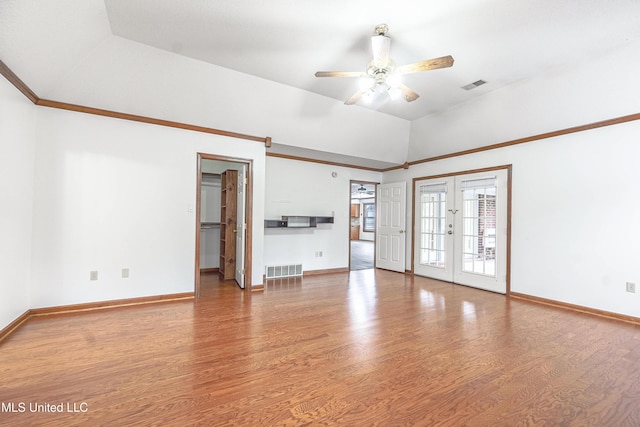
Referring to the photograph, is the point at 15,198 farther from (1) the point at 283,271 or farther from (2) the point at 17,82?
(1) the point at 283,271

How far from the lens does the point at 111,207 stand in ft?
12.0

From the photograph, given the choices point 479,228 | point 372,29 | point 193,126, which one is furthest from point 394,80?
point 479,228

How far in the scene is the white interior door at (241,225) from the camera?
471cm

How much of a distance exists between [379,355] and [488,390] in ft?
2.71

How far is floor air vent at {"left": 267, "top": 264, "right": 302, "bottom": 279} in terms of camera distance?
5.58m

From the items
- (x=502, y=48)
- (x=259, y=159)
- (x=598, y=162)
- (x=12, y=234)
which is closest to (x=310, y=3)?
(x=502, y=48)

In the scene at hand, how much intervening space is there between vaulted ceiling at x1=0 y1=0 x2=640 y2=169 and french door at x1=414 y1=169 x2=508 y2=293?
1.75 meters

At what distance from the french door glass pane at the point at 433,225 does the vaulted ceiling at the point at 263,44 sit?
220 cm

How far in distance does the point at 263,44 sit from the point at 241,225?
2735mm

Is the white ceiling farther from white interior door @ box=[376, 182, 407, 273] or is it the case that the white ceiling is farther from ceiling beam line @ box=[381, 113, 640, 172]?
white interior door @ box=[376, 182, 407, 273]

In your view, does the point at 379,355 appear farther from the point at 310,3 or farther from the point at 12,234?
the point at 12,234

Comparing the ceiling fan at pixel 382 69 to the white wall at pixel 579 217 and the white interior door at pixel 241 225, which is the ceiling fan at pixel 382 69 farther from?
the white wall at pixel 579 217

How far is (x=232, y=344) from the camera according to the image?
2699 mm

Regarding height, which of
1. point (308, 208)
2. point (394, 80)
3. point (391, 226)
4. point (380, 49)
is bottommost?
point (391, 226)
